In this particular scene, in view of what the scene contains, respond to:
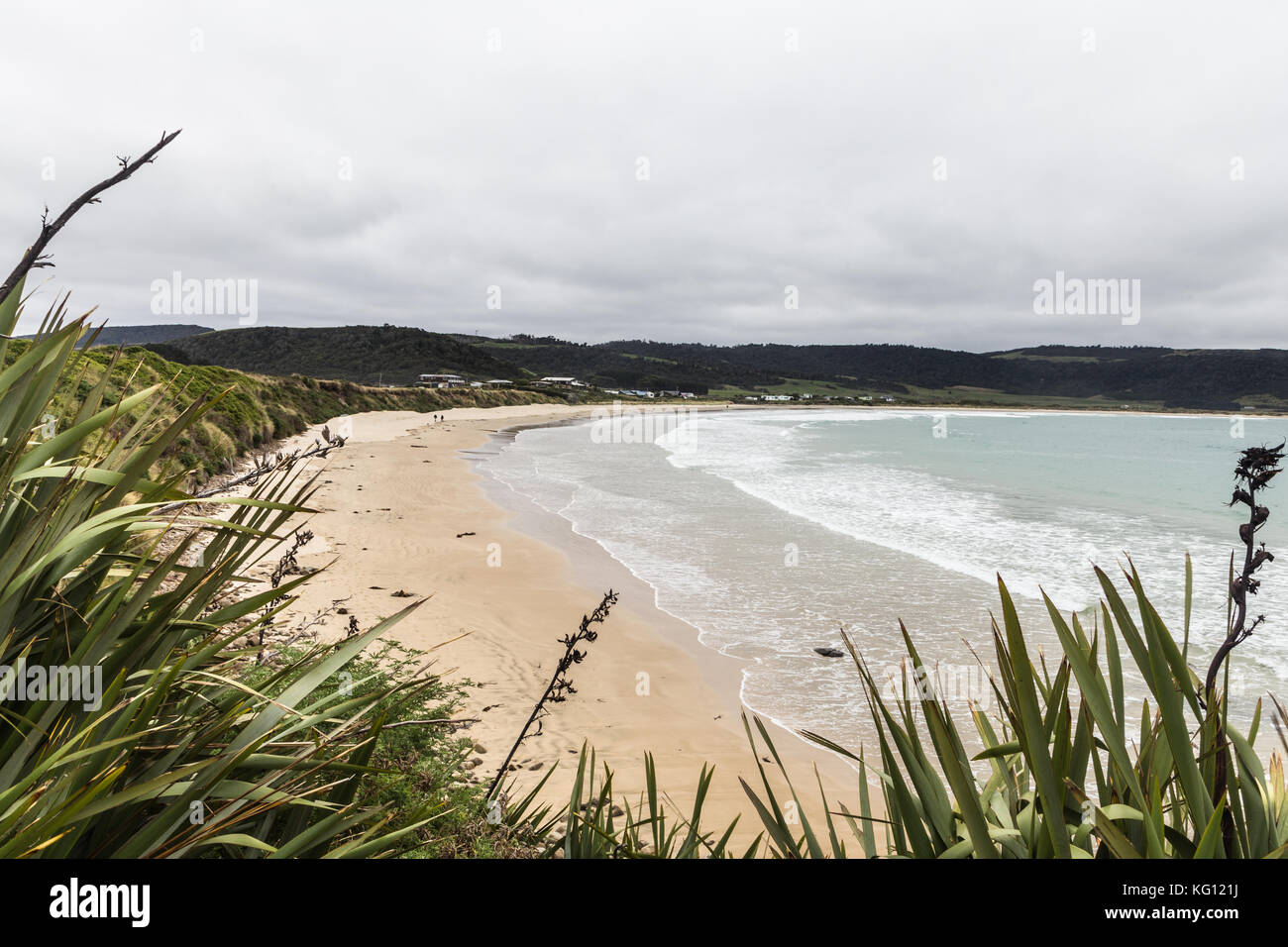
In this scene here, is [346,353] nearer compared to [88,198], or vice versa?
[88,198]

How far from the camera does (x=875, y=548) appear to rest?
1312 cm

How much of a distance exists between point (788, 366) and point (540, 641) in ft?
585

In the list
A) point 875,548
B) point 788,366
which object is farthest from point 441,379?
point 788,366

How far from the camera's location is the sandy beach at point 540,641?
5.40 metres

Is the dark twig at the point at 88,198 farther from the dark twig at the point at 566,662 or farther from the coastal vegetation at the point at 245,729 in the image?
the dark twig at the point at 566,662

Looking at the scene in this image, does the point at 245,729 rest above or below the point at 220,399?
below

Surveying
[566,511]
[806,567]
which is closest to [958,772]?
[806,567]

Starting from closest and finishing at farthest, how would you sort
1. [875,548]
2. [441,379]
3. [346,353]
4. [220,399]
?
1. [220,399]
2. [875,548]
3. [441,379]
4. [346,353]

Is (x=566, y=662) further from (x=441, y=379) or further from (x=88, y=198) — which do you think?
(x=441, y=379)

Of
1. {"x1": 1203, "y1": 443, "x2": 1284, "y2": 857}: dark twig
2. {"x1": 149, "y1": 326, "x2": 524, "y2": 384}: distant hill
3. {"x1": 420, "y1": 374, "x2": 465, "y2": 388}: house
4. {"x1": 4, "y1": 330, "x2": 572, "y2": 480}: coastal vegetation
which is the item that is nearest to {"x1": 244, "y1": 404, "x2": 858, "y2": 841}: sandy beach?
{"x1": 4, "y1": 330, "x2": 572, "y2": 480}: coastal vegetation

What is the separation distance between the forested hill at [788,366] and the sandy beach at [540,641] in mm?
76061

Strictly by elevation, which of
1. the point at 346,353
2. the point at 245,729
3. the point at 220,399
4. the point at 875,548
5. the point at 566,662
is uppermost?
the point at 346,353

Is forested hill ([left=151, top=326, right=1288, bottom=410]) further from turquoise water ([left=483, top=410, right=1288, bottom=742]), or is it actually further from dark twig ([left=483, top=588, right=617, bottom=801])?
dark twig ([left=483, top=588, right=617, bottom=801])

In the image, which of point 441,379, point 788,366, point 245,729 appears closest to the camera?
point 245,729
